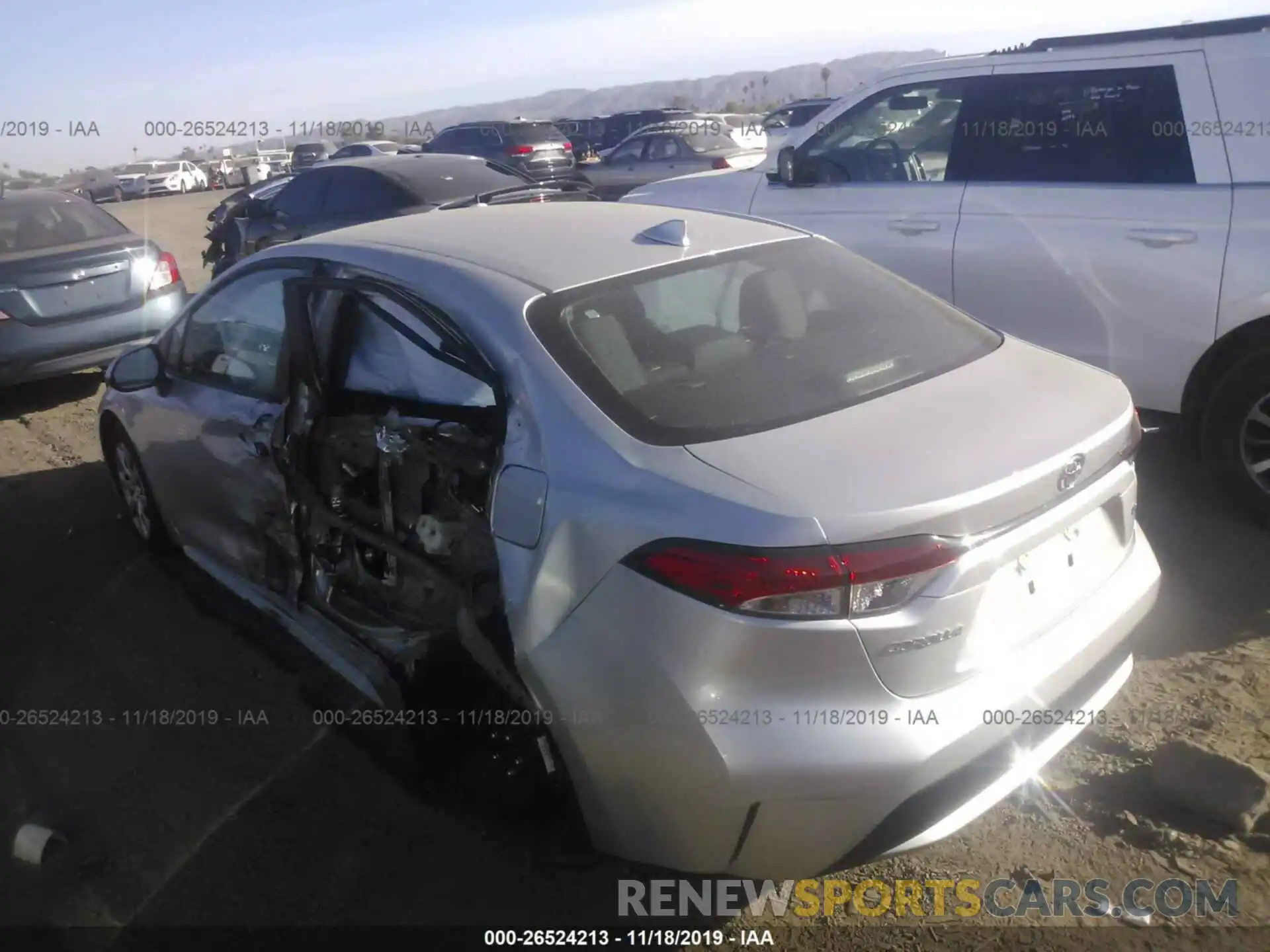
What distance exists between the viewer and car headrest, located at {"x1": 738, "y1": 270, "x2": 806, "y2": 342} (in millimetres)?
2953

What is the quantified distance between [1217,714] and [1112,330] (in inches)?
78.7

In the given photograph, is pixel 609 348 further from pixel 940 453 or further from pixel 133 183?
pixel 133 183

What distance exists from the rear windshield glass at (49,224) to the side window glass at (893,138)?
5.66m

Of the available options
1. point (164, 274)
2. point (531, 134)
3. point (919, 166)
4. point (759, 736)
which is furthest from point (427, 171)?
point (531, 134)

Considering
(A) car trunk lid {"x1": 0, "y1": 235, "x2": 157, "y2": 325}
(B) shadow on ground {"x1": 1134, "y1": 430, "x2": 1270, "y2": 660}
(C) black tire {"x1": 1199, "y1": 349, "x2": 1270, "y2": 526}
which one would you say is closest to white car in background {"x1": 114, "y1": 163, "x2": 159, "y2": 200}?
(A) car trunk lid {"x1": 0, "y1": 235, "x2": 157, "y2": 325}

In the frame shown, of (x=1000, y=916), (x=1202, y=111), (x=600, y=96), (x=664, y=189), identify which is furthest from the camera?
(x=600, y=96)

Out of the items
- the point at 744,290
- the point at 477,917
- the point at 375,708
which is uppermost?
the point at 744,290

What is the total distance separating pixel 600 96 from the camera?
13725 cm

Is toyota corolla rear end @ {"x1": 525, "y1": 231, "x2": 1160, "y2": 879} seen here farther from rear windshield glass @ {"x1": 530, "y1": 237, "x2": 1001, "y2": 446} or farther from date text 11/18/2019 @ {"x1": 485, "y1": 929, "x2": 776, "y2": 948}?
date text 11/18/2019 @ {"x1": 485, "y1": 929, "x2": 776, "y2": 948}

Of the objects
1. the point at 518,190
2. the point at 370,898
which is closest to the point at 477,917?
the point at 370,898

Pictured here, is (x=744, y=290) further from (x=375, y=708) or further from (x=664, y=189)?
(x=664, y=189)

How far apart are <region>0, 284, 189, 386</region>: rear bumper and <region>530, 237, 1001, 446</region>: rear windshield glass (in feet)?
17.7

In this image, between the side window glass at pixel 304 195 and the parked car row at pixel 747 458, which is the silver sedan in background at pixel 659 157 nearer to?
the side window glass at pixel 304 195

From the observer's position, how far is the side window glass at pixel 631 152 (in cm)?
1728
